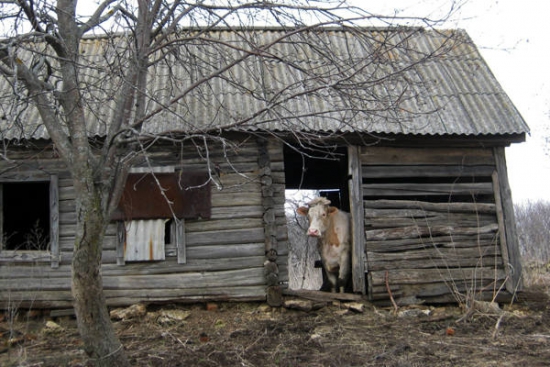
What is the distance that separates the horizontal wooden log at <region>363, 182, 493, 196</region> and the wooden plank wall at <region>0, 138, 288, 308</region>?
1.67 metres

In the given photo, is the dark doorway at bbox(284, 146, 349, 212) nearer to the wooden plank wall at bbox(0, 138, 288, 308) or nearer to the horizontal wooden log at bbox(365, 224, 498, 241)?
the horizontal wooden log at bbox(365, 224, 498, 241)

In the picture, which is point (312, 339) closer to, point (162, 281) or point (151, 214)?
point (162, 281)

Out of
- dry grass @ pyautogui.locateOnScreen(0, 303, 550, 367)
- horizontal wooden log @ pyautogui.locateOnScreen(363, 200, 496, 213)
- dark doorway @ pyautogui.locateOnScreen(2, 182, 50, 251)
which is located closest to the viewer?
dry grass @ pyautogui.locateOnScreen(0, 303, 550, 367)

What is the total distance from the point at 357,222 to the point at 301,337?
250 centimetres

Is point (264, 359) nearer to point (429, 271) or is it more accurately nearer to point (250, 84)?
point (429, 271)

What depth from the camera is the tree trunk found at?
16.2 ft

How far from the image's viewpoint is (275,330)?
23.7ft

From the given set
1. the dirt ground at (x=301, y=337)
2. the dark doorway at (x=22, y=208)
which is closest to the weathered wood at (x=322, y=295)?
the dirt ground at (x=301, y=337)

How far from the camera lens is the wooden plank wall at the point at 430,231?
343 inches

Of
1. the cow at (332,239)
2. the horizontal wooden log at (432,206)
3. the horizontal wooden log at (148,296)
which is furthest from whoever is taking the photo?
the cow at (332,239)

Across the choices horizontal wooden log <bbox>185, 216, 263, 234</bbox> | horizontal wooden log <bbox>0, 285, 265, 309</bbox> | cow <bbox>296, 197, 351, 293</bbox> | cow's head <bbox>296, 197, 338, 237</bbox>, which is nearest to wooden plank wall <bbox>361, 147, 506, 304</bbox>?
cow <bbox>296, 197, 351, 293</bbox>

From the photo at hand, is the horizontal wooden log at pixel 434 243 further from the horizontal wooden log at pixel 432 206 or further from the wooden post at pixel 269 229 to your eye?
the wooden post at pixel 269 229

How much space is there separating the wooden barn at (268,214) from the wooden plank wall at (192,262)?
15mm

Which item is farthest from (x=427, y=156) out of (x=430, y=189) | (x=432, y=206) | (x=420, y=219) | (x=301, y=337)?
(x=301, y=337)
